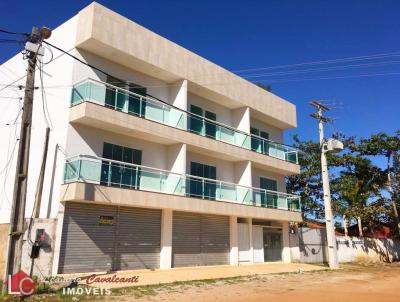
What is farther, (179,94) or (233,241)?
(233,241)

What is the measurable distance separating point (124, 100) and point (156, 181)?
3.79 metres

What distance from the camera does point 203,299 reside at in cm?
1090

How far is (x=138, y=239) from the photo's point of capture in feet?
56.7

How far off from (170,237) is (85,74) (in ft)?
27.1

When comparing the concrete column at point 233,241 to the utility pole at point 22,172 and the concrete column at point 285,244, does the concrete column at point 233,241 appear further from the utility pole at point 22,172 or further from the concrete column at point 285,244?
the utility pole at point 22,172

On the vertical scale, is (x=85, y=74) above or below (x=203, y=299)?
above

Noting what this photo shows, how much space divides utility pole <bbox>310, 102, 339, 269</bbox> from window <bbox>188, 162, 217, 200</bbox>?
768 cm

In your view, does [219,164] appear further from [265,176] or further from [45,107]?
[45,107]

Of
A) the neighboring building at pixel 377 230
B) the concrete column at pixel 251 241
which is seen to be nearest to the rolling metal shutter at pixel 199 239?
the concrete column at pixel 251 241

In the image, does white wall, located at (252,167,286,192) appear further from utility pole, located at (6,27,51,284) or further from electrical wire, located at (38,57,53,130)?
utility pole, located at (6,27,51,284)

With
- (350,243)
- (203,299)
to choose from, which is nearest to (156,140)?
(203,299)

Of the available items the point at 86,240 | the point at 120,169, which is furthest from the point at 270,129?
the point at 86,240

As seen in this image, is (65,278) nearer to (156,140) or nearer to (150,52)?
(156,140)

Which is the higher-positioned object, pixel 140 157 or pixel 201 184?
pixel 140 157
